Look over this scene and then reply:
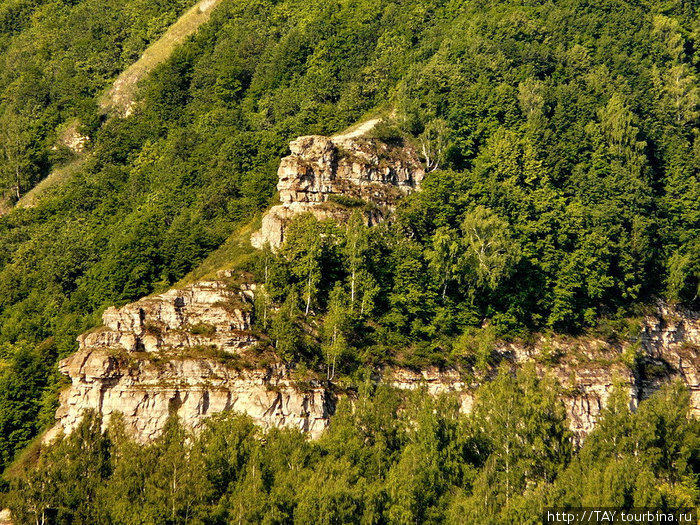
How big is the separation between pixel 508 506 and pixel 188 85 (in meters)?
91.9

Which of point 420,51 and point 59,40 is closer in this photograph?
point 420,51

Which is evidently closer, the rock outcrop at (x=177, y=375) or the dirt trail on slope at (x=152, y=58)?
the rock outcrop at (x=177, y=375)

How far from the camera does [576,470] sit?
196 ft

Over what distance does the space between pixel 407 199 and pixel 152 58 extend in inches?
2772

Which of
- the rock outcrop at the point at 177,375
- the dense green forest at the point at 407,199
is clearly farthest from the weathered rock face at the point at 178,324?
the dense green forest at the point at 407,199

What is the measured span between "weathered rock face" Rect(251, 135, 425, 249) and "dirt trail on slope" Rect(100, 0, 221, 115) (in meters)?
56.8

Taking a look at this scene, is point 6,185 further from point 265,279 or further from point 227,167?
point 265,279

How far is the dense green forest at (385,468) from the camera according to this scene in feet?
183

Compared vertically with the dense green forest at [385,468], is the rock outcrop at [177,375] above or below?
above

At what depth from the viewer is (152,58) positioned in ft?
453

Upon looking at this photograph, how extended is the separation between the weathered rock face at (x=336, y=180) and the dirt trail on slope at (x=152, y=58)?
5680 centimetres

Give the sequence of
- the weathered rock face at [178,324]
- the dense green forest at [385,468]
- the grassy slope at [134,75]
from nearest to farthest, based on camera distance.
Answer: the dense green forest at [385,468] → the weathered rock face at [178,324] → the grassy slope at [134,75]

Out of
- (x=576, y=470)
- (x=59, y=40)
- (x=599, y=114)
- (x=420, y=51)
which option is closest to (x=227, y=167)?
(x=420, y=51)

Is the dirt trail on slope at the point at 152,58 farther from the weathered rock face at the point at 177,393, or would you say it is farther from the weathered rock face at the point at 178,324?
the weathered rock face at the point at 177,393
